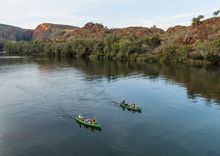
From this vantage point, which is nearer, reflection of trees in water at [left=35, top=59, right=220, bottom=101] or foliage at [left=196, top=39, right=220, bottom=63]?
reflection of trees in water at [left=35, top=59, right=220, bottom=101]

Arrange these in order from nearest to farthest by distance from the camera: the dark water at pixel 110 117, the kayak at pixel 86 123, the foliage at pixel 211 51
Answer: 1. the dark water at pixel 110 117
2. the kayak at pixel 86 123
3. the foliage at pixel 211 51

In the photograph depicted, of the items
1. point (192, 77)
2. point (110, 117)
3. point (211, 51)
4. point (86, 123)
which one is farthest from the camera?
point (211, 51)

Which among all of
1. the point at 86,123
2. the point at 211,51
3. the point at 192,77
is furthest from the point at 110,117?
the point at 211,51

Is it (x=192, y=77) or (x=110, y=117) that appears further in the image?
(x=192, y=77)

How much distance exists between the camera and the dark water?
188 feet

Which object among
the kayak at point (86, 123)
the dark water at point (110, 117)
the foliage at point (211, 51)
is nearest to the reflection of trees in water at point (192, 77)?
the dark water at point (110, 117)

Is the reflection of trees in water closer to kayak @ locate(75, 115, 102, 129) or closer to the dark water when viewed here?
the dark water

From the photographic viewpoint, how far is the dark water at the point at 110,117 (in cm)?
5728

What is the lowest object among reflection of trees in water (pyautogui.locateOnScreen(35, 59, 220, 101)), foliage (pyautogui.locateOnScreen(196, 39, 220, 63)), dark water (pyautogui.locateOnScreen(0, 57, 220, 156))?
dark water (pyautogui.locateOnScreen(0, 57, 220, 156))

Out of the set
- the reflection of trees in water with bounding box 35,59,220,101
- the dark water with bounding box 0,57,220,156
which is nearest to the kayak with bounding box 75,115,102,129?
the dark water with bounding box 0,57,220,156

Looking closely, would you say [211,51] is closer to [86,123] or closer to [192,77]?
[192,77]

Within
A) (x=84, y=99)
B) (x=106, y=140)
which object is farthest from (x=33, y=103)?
(x=106, y=140)

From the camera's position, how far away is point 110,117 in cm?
7731

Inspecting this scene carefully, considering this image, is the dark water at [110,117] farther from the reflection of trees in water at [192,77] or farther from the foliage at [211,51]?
the foliage at [211,51]
